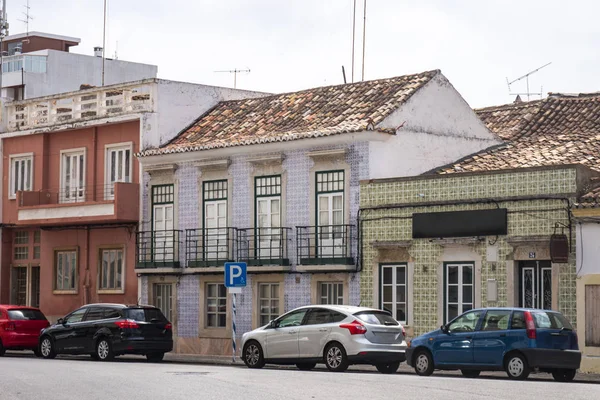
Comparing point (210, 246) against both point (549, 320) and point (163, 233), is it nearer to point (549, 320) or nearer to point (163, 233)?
point (163, 233)

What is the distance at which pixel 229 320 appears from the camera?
118ft

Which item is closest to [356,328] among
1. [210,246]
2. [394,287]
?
[394,287]

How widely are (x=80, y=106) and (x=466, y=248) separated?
15714mm

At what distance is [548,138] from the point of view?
116 feet

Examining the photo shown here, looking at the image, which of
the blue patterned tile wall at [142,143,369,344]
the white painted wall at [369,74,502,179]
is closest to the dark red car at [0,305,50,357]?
the blue patterned tile wall at [142,143,369,344]

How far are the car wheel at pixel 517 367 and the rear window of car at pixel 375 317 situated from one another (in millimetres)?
3364

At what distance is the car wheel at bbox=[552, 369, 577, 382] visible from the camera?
24.3 m

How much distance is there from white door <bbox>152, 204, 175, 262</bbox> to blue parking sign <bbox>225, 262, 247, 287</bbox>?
6.56 metres

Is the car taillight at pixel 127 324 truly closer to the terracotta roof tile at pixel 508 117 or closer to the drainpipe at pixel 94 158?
the drainpipe at pixel 94 158

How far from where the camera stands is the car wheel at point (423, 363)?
83.9 feet

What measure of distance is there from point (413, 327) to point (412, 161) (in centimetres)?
488

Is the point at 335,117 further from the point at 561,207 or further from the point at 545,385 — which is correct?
the point at 545,385

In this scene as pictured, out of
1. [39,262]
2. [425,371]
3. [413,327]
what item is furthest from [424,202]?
[39,262]

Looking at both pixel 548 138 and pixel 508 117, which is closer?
pixel 548 138
